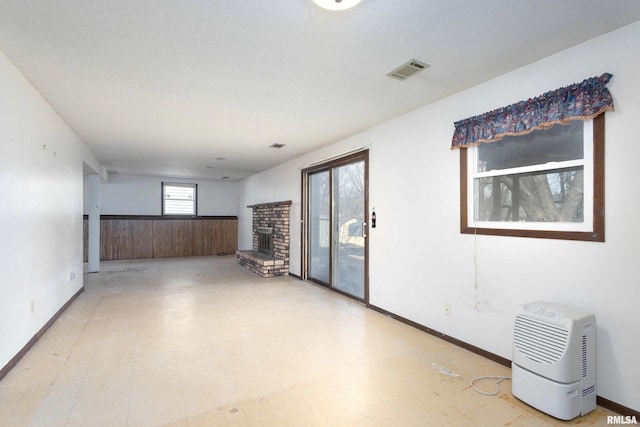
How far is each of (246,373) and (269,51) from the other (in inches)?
98.0

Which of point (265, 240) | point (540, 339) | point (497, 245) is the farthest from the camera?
point (265, 240)

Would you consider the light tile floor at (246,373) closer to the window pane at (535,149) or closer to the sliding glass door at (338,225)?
the sliding glass door at (338,225)

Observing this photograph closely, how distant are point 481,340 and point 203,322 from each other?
2.94m

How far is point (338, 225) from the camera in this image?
5297 mm

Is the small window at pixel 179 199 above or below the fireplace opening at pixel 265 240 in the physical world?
above

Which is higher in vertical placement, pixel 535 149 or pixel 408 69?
pixel 408 69

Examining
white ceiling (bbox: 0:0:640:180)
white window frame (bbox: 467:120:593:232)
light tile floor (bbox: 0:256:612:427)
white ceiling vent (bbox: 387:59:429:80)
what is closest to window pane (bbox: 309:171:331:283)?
light tile floor (bbox: 0:256:612:427)

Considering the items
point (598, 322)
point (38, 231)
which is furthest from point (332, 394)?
point (38, 231)

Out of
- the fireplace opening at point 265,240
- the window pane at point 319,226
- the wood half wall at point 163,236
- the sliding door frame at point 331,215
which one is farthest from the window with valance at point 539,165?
the wood half wall at point 163,236

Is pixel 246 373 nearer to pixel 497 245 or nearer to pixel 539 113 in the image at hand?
pixel 497 245

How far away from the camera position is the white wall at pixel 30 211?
2479 mm

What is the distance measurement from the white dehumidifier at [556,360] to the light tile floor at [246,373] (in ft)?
0.31

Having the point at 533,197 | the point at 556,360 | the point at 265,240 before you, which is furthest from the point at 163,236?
the point at 556,360

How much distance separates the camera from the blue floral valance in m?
2.13
